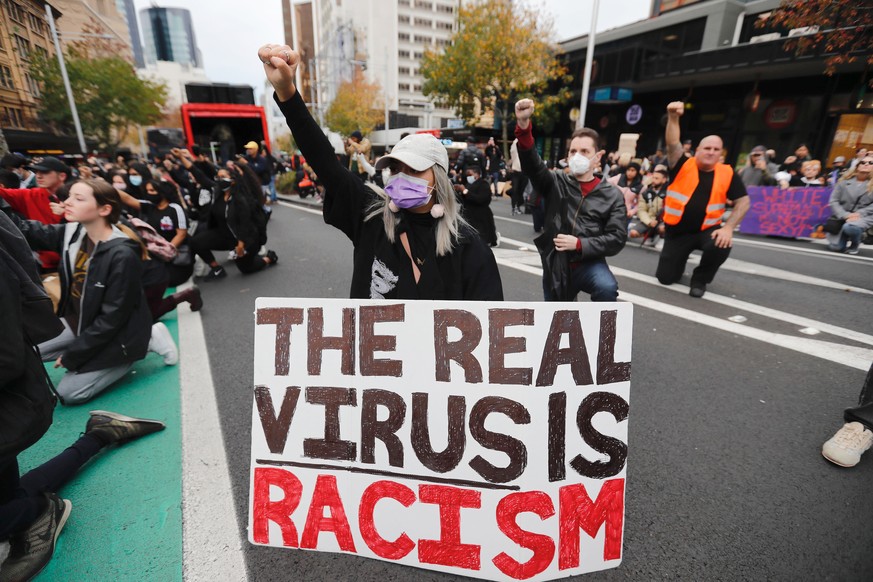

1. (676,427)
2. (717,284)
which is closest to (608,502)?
(676,427)

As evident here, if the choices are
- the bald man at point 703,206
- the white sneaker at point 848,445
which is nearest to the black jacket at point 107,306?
the white sneaker at point 848,445

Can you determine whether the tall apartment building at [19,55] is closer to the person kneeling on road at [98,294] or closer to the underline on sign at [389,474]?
the person kneeling on road at [98,294]

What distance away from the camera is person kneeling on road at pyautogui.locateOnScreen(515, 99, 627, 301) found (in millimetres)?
3119

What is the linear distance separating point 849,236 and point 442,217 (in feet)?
30.8

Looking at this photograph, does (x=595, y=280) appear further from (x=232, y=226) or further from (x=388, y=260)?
(x=232, y=226)

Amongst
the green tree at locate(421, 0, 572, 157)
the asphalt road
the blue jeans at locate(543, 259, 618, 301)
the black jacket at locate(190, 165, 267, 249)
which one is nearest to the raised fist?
the blue jeans at locate(543, 259, 618, 301)

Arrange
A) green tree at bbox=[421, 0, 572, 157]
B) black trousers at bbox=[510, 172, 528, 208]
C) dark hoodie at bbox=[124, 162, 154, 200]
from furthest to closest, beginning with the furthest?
green tree at bbox=[421, 0, 572, 157] < black trousers at bbox=[510, 172, 528, 208] < dark hoodie at bbox=[124, 162, 154, 200]

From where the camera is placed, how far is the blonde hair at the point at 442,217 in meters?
2.04

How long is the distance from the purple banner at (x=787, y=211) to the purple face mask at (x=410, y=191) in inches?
407

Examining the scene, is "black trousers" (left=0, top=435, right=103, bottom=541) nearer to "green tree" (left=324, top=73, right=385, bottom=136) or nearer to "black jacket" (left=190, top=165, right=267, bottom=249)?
"black jacket" (left=190, top=165, right=267, bottom=249)

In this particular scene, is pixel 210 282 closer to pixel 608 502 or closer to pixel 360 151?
pixel 360 151

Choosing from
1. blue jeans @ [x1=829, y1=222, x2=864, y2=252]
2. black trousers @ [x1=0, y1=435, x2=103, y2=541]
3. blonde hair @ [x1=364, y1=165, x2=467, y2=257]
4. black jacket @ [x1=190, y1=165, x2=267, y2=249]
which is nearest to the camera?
black trousers @ [x1=0, y1=435, x2=103, y2=541]

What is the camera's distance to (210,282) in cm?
616

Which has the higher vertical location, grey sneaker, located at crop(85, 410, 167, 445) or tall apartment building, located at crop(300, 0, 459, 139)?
tall apartment building, located at crop(300, 0, 459, 139)
